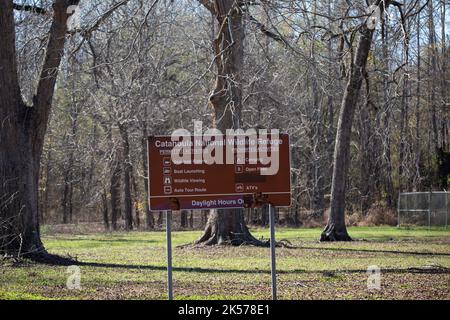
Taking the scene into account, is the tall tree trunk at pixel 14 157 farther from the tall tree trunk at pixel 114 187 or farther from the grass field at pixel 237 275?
the tall tree trunk at pixel 114 187

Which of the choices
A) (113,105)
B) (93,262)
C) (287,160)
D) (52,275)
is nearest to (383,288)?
(287,160)

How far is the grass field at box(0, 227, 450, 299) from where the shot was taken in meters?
11.8

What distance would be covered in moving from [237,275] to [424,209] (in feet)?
84.9

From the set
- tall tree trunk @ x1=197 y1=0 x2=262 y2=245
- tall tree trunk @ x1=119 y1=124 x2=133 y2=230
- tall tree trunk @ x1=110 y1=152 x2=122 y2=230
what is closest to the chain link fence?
tall tree trunk @ x1=119 y1=124 x2=133 y2=230

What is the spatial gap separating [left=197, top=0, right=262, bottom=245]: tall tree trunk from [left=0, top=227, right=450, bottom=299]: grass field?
1.47 metres

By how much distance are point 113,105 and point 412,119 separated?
2119 centimetres

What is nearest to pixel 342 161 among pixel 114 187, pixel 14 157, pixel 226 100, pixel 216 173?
pixel 226 100

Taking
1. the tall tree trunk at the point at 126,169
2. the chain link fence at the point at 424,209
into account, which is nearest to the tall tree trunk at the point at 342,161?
the chain link fence at the point at 424,209

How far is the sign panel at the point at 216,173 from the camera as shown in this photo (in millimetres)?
10383

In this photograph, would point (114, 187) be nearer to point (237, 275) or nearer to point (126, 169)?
point (126, 169)

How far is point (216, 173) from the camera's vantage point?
1058 cm

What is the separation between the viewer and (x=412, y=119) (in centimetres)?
5019

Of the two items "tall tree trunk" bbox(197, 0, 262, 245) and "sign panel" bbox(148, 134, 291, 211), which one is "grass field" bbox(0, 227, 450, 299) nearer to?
"tall tree trunk" bbox(197, 0, 262, 245)
